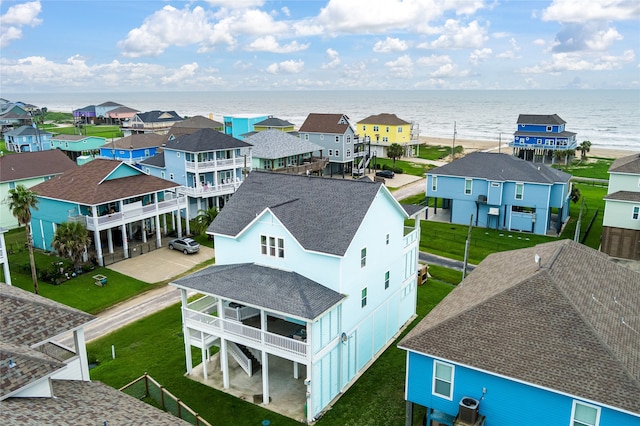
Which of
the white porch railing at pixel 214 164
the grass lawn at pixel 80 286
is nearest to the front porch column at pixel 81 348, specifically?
the grass lawn at pixel 80 286

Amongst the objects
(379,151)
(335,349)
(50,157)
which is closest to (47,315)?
(335,349)

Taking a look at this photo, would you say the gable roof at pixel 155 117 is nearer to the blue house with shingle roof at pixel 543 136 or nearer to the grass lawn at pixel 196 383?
the blue house with shingle roof at pixel 543 136

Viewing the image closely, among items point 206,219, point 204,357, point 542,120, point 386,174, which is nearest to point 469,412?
point 204,357

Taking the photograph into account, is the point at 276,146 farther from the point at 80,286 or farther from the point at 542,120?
the point at 542,120

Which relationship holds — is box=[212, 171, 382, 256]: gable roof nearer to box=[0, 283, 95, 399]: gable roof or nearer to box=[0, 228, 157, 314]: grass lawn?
box=[0, 283, 95, 399]: gable roof

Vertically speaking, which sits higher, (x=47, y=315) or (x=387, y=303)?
(x=47, y=315)

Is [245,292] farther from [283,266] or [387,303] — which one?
[387,303]

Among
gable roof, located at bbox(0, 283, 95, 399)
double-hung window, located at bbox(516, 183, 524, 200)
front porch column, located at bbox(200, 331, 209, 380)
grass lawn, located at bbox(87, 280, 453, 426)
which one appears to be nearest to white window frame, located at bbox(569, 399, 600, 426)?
grass lawn, located at bbox(87, 280, 453, 426)
